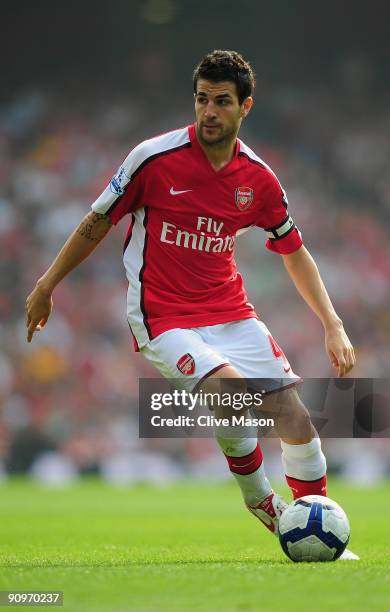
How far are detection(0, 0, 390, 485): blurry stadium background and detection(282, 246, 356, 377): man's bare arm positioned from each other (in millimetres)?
8483

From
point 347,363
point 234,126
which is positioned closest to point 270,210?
point 234,126

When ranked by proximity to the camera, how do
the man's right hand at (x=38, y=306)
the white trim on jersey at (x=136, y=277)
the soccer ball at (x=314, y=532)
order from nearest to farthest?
the soccer ball at (x=314, y=532)
the man's right hand at (x=38, y=306)
the white trim on jersey at (x=136, y=277)

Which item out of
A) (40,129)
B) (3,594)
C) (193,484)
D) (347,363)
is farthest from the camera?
(40,129)

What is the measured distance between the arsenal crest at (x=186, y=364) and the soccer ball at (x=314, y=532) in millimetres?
795

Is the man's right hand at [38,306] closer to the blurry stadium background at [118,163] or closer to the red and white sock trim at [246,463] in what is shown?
the red and white sock trim at [246,463]

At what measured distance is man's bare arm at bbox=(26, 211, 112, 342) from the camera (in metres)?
5.07

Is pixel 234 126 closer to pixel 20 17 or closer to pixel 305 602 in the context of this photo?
pixel 305 602

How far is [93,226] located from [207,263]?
0.62m

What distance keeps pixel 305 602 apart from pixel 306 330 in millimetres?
11495

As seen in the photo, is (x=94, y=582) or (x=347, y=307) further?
(x=347, y=307)

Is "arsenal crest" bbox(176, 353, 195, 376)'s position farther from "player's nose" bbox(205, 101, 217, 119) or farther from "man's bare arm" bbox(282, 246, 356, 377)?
"player's nose" bbox(205, 101, 217, 119)

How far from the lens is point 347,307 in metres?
15.1

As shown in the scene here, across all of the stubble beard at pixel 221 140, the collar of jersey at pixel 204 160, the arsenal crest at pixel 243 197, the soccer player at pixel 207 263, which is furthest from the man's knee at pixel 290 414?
the stubble beard at pixel 221 140

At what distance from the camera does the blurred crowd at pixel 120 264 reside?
1401cm
